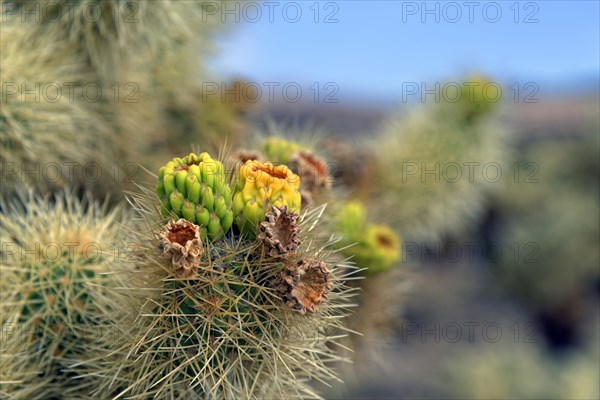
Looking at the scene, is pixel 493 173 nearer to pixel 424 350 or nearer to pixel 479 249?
pixel 424 350

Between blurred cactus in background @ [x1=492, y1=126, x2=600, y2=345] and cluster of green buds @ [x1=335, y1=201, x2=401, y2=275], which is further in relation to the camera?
blurred cactus in background @ [x1=492, y1=126, x2=600, y2=345]

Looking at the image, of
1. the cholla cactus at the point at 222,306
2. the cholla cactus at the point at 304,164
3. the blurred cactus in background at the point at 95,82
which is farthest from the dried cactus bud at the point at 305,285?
the blurred cactus in background at the point at 95,82

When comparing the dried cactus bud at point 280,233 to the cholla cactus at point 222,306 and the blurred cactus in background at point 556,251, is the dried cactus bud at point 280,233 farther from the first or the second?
the blurred cactus in background at point 556,251

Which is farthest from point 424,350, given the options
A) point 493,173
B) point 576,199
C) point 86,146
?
point 86,146

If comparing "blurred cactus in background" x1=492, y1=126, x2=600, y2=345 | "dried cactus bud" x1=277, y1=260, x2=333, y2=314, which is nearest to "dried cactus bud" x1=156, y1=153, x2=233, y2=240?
"dried cactus bud" x1=277, y1=260, x2=333, y2=314

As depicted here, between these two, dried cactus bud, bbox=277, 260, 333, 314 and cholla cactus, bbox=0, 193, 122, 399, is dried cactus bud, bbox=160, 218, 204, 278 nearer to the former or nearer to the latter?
dried cactus bud, bbox=277, 260, 333, 314

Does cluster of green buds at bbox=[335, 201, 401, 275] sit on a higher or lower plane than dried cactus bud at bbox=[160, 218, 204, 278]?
lower
